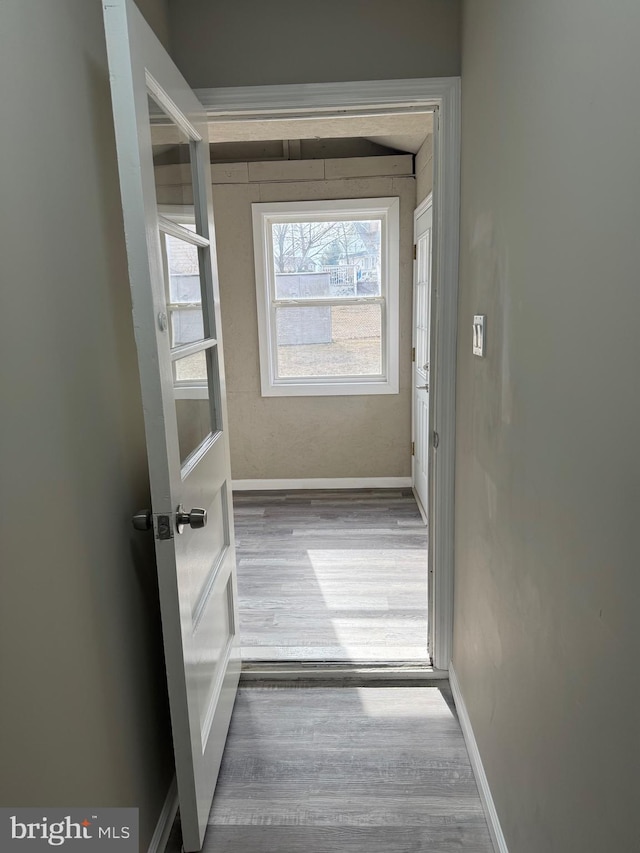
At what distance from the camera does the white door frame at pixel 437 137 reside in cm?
191

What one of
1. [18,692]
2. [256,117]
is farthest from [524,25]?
[18,692]

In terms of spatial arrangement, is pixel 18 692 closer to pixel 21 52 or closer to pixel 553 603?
pixel 553 603

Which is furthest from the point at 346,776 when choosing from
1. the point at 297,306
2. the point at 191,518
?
the point at 297,306

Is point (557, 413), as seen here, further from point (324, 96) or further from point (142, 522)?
point (324, 96)

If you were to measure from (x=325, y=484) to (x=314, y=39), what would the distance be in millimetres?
3176

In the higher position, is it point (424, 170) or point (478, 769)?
point (424, 170)

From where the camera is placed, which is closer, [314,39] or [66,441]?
[66,441]

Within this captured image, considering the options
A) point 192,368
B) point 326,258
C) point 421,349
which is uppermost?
point 326,258

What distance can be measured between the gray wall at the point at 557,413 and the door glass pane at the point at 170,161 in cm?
84

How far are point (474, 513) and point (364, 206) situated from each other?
2927mm

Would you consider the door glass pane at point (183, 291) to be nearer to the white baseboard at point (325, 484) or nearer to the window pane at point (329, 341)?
the window pane at point (329, 341)

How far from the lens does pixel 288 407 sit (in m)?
4.48

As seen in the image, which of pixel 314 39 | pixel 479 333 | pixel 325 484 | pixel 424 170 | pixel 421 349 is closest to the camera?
pixel 479 333

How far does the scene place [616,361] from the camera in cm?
85
